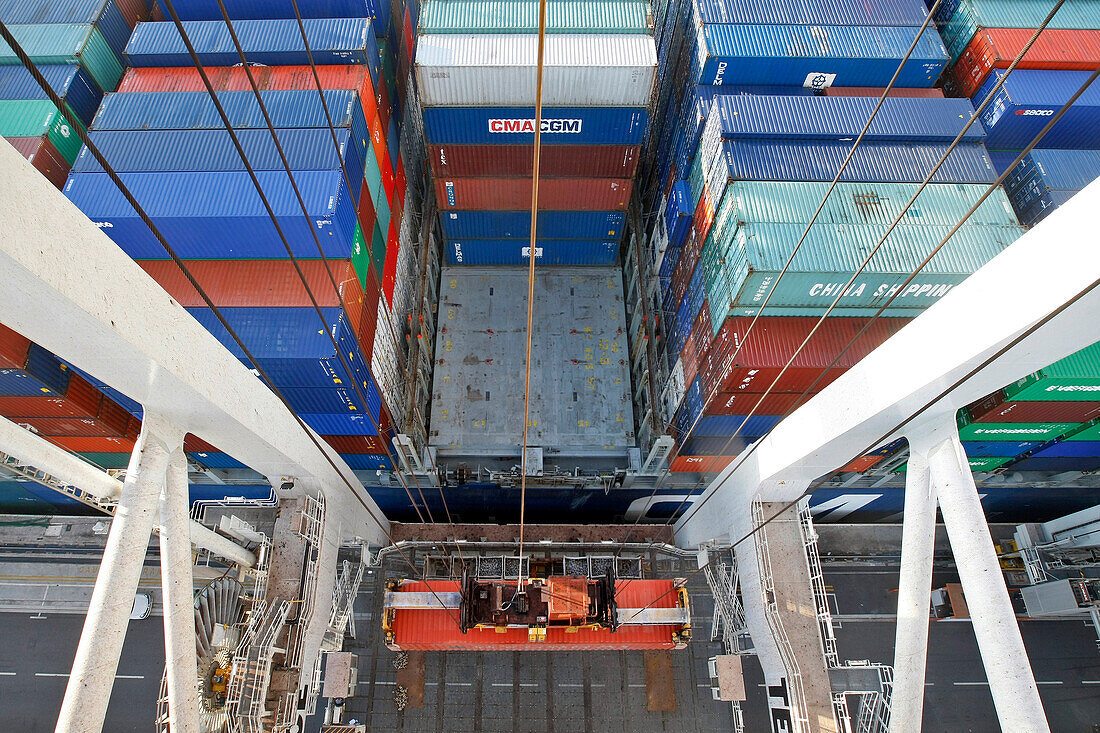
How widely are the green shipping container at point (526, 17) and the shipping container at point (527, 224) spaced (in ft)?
26.3

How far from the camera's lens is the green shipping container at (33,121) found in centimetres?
1834

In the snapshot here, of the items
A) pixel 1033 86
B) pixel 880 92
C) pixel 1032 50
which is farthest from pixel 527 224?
pixel 1032 50

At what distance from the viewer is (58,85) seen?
1950cm

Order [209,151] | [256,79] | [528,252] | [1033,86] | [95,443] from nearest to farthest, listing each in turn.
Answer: [209,151]
[1033,86]
[256,79]
[95,443]
[528,252]

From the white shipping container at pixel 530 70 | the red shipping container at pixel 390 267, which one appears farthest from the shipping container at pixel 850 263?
the red shipping container at pixel 390 267

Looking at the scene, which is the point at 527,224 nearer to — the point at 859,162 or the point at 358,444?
the point at 358,444

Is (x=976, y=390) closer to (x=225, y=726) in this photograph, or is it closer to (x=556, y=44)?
(x=225, y=726)

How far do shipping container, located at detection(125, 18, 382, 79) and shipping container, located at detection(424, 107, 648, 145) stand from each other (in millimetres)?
3559

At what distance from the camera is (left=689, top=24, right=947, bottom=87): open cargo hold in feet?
69.5

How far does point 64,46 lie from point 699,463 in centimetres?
2959

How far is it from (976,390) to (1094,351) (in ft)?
48.9

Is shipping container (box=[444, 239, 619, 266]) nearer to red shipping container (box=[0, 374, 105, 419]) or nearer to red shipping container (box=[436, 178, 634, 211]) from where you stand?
red shipping container (box=[436, 178, 634, 211])

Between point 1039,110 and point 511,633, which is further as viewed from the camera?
point 1039,110

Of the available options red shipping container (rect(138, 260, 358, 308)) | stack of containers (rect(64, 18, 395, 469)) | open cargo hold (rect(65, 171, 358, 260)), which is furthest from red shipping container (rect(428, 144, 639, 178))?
red shipping container (rect(138, 260, 358, 308))
